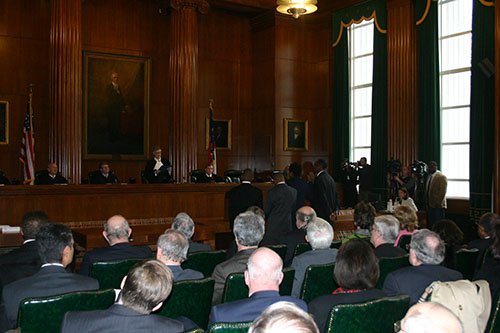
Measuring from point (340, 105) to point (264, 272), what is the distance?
11684 millimetres

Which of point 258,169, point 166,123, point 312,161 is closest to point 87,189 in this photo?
point 166,123

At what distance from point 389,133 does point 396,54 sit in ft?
6.08

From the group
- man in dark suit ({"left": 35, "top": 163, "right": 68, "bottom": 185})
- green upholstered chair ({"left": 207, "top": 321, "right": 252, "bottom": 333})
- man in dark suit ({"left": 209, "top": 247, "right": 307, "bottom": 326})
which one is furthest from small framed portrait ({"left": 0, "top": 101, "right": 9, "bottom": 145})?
green upholstered chair ({"left": 207, "top": 321, "right": 252, "bottom": 333})

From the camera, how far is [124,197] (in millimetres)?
8305

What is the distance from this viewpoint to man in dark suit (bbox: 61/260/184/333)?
2.09m

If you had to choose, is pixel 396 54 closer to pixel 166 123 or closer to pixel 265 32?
pixel 265 32

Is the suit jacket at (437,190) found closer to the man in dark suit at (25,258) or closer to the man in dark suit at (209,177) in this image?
the man in dark suit at (209,177)

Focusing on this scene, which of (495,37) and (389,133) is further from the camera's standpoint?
(389,133)

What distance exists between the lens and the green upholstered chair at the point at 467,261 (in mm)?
4207

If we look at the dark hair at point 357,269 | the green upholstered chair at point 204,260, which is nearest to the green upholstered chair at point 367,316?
the dark hair at point 357,269

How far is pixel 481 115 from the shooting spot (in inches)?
393

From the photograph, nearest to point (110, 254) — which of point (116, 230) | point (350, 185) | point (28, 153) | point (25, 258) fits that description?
point (116, 230)

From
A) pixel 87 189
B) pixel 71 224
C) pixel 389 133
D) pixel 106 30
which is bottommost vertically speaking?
pixel 71 224

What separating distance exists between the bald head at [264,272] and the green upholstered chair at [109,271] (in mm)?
1280
